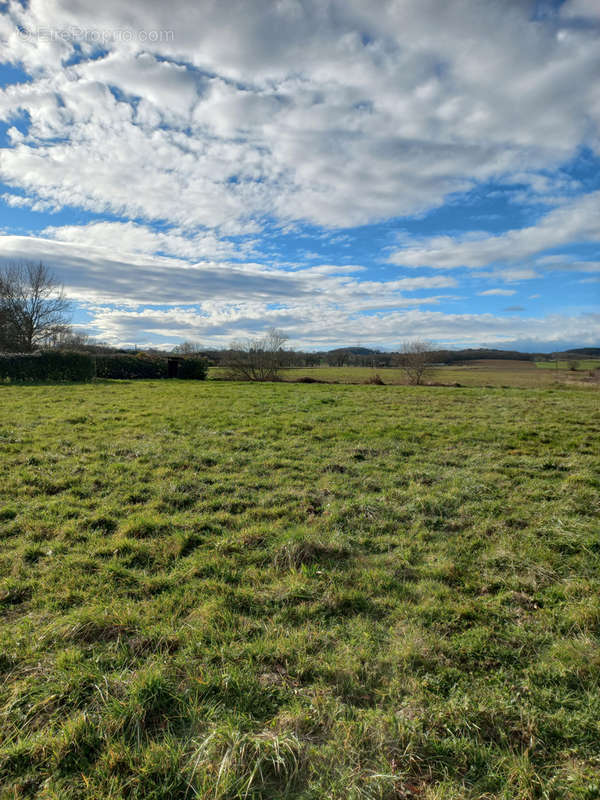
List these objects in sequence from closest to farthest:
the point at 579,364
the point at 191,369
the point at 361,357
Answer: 1. the point at 191,369
2. the point at 579,364
3. the point at 361,357

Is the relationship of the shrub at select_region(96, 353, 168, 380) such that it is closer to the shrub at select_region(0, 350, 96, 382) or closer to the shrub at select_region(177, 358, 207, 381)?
the shrub at select_region(177, 358, 207, 381)

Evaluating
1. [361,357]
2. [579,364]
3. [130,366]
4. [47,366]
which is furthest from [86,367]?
[579,364]

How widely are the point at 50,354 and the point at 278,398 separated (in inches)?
775

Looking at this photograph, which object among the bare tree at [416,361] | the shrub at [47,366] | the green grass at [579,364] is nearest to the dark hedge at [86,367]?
the shrub at [47,366]

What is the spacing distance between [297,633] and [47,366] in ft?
105

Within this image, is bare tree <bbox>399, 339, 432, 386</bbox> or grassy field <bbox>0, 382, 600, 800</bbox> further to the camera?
bare tree <bbox>399, 339, 432, 386</bbox>

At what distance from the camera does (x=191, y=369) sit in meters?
38.6

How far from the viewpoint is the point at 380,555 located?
496 centimetres

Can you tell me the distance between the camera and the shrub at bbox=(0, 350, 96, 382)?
27.8 m

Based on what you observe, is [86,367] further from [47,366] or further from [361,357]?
[361,357]

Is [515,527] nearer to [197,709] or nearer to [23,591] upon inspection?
[197,709]

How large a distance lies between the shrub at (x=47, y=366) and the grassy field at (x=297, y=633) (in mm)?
24645

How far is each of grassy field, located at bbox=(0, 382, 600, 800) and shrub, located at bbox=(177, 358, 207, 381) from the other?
31.0 m

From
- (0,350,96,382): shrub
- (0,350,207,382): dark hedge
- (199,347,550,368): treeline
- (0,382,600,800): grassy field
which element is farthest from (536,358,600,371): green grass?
(0,382,600,800): grassy field
